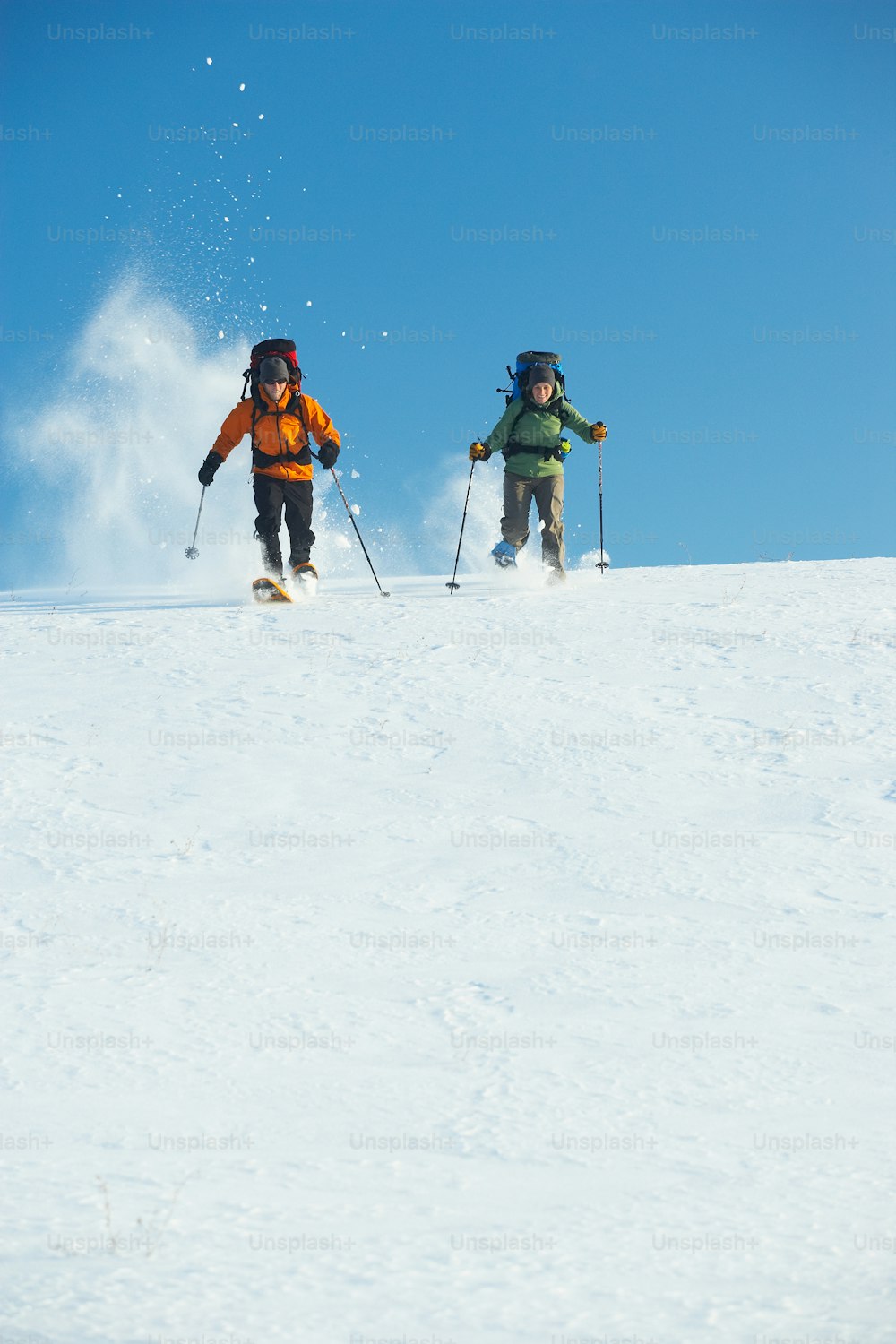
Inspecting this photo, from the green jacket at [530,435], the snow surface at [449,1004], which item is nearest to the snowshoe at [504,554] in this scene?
the green jacket at [530,435]

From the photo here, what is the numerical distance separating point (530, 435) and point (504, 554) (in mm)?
1100

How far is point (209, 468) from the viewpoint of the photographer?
11.1 metres

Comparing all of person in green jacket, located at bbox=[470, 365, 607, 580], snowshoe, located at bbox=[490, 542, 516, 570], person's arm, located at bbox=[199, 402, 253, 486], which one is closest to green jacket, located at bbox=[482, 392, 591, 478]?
person in green jacket, located at bbox=[470, 365, 607, 580]

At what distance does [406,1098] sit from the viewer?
11.8 ft

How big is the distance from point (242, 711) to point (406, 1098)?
11.7ft

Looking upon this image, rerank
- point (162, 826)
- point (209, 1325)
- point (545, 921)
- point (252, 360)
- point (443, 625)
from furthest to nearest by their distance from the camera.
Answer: point (252, 360) < point (443, 625) < point (162, 826) < point (545, 921) < point (209, 1325)

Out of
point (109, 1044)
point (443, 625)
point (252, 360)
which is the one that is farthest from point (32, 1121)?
point (252, 360)

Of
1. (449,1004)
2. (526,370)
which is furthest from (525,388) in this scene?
(449,1004)

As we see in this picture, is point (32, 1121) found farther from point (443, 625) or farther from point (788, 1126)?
point (443, 625)

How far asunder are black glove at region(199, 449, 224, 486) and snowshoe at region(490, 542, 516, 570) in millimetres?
2603

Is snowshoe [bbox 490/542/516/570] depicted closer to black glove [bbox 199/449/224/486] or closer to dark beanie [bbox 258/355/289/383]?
dark beanie [bbox 258/355/289/383]

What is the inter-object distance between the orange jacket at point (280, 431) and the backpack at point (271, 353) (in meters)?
0.07

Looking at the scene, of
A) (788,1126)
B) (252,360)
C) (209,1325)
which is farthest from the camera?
(252,360)

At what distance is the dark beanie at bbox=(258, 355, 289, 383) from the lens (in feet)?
34.2
